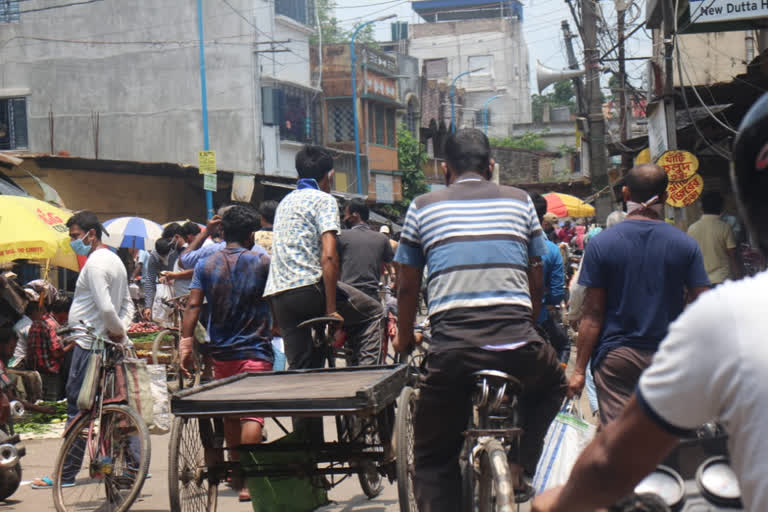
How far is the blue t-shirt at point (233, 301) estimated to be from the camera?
628cm

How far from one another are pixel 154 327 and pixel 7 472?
23.5 feet

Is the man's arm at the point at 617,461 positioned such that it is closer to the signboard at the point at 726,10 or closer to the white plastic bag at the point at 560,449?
the white plastic bag at the point at 560,449

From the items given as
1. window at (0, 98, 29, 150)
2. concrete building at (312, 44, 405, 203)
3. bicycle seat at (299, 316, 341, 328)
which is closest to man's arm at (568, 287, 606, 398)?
bicycle seat at (299, 316, 341, 328)

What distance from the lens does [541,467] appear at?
4277 millimetres

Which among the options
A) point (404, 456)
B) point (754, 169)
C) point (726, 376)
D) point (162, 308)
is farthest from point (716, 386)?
point (162, 308)

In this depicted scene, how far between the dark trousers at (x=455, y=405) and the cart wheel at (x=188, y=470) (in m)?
1.21

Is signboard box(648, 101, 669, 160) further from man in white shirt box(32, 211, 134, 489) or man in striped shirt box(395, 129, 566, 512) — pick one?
man in striped shirt box(395, 129, 566, 512)

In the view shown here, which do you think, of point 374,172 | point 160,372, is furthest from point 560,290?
point 374,172

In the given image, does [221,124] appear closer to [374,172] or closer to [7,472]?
[374,172]

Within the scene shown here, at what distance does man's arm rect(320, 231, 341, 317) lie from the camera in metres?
6.28

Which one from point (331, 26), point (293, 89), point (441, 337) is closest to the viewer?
point (441, 337)

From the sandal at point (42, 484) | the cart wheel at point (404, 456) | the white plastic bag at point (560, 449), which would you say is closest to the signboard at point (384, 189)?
the sandal at point (42, 484)

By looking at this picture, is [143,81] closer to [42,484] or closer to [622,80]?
[622,80]

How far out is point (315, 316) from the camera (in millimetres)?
6410
